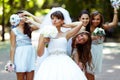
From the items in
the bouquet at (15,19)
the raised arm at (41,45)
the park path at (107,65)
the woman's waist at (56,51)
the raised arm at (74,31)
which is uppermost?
the bouquet at (15,19)

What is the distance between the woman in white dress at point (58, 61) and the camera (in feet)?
18.4

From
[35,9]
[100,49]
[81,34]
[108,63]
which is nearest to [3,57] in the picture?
[108,63]

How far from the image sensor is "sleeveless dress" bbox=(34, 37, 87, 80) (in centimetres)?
562

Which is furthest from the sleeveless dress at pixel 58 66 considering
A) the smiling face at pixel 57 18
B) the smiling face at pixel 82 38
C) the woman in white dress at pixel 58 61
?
the smiling face at pixel 82 38

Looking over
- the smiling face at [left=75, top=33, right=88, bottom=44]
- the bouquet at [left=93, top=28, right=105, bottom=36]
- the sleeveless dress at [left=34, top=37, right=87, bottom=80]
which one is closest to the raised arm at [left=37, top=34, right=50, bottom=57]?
the sleeveless dress at [left=34, top=37, right=87, bottom=80]

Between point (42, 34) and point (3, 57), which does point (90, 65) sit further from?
point (3, 57)

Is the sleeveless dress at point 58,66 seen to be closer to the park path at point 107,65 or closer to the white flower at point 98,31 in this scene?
the white flower at point 98,31

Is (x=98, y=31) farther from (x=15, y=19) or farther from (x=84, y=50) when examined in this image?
(x=15, y=19)

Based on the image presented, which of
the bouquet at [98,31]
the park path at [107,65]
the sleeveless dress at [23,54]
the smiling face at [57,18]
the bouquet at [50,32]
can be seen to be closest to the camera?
the bouquet at [50,32]

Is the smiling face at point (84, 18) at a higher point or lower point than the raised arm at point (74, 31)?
higher

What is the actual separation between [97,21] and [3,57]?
7681 mm

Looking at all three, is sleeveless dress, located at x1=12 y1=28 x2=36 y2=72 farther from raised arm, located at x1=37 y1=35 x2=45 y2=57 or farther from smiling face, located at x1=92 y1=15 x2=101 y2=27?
smiling face, located at x1=92 y1=15 x2=101 y2=27

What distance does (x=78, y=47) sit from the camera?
631 cm

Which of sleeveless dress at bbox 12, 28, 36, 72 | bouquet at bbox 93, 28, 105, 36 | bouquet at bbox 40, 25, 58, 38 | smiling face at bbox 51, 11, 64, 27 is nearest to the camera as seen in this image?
bouquet at bbox 40, 25, 58, 38
